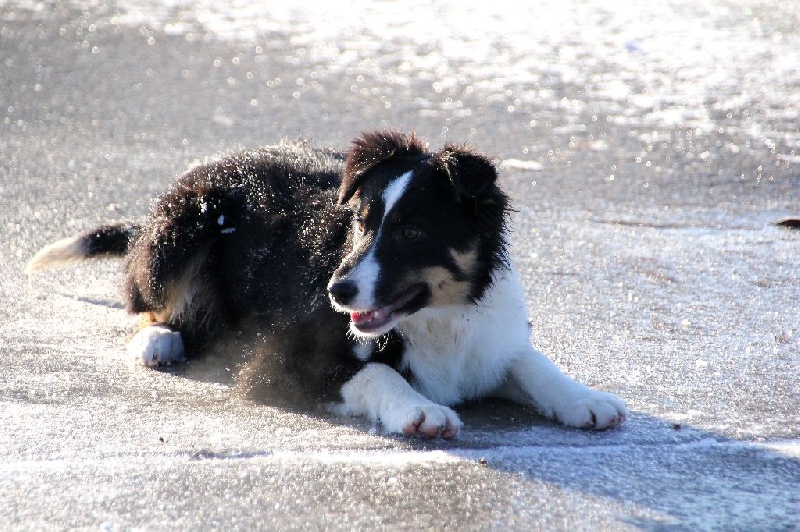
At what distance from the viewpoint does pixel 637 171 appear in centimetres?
762

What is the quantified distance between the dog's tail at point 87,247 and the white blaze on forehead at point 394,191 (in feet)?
5.92

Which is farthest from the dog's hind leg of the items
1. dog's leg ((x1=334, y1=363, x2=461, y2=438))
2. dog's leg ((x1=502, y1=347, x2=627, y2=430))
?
dog's leg ((x1=502, y1=347, x2=627, y2=430))

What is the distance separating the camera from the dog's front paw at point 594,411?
400 cm

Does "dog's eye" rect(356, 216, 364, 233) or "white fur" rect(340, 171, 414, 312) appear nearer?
"white fur" rect(340, 171, 414, 312)

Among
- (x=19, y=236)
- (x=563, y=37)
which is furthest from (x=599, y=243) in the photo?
(x=563, y=37)

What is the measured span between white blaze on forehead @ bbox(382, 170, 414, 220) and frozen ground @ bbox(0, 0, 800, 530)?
0.84m

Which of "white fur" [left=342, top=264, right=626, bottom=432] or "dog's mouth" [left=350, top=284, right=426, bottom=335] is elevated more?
"dog's mouth" [left=350, top=284, right=426, bottom=335]

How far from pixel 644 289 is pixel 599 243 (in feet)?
2.39

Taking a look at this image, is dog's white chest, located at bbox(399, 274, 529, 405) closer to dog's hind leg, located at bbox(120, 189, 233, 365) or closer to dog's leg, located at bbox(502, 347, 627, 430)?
dog's leg, located at bbox(502, 347, 627, 430)

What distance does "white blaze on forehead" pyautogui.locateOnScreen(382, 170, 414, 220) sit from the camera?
426cm

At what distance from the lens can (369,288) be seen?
4016 mm

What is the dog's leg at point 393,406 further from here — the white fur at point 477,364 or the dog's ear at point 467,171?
the dog's ear at point 467,171

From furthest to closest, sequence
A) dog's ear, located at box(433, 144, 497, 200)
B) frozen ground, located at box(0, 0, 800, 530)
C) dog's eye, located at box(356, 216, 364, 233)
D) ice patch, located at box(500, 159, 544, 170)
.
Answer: ice patch, located at box(500, 159, 544, 170)
dog's eye, located at box(356, 216, 364, 233)
dog's ear, located at box(433, 144, 497, 200)
frozen ground, located at box(0, 0, 800, 530)

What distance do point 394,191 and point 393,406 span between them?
0.84m
